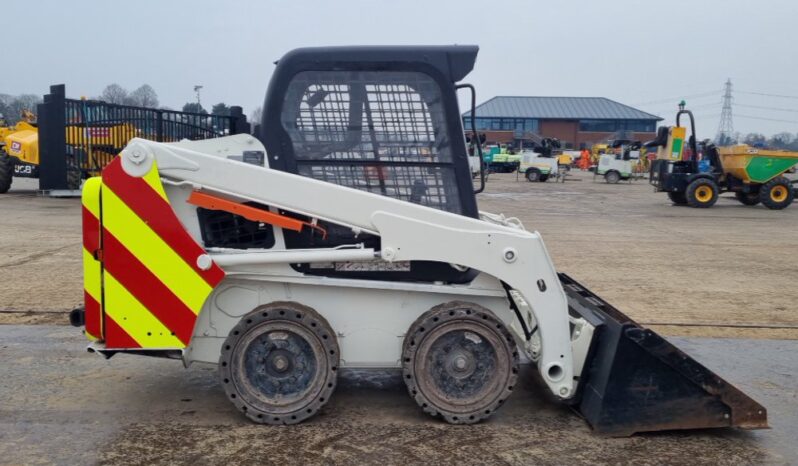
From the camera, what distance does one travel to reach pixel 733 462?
3906 millimetres

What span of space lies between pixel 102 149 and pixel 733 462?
1835cm

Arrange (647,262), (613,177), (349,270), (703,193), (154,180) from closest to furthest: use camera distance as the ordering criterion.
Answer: (154,180)
(349,270)
(647,262)
(703,193)
(613,177)

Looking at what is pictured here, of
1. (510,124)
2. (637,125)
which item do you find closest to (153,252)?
(510,124)

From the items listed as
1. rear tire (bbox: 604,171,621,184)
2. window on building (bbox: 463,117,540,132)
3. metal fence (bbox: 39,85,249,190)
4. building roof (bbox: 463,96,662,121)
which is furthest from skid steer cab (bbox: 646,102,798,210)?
building roof (bbox: 463,96,662,121)

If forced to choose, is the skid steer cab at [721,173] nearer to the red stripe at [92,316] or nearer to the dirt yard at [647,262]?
the dirt yard at [647,262]

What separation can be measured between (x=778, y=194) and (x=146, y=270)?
20.8 m

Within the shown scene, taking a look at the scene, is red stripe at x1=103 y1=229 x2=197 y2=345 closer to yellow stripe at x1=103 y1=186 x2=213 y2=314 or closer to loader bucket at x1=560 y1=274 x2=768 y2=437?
yellow stripe at x1=103 y1=186 x2=213 y2=314

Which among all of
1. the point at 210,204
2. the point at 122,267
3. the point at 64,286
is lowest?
the point at 64,286

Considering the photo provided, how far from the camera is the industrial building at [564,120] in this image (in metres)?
93.5

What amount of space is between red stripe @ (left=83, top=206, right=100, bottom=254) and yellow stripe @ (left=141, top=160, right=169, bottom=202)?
36 cm

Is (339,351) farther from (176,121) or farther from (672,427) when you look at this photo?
(176,121)

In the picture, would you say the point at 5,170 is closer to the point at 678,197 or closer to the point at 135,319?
the point at 678,197

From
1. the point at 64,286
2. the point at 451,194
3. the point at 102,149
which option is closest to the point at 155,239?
the point at 451,194

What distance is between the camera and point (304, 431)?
416 centimetres
